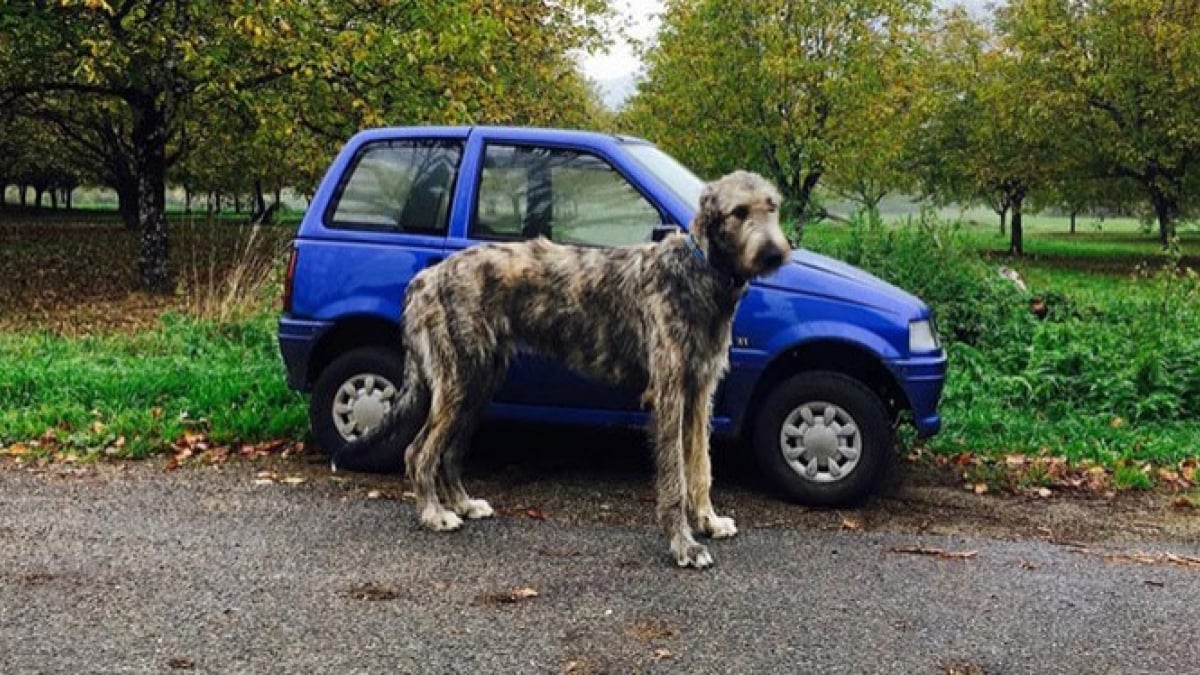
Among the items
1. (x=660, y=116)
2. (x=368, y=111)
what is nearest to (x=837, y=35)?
(x=660, y=116)

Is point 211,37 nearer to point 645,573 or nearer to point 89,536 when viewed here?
point 89,536

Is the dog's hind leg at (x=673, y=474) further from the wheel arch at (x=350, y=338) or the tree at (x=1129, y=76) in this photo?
the tree at (x=1129, y=76)

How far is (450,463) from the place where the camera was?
20.2 feet

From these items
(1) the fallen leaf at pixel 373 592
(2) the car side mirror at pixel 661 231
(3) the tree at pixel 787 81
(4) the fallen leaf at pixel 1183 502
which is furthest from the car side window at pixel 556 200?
(3) the tree at pixel 787 81

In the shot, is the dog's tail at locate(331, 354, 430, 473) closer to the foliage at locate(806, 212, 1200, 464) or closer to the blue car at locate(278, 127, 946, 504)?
the blue car at locate(278, 127, 946, 504)

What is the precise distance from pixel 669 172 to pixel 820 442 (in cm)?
193

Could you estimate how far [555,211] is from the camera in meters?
6.68

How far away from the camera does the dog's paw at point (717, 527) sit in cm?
574

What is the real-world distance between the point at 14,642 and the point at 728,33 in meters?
26.0

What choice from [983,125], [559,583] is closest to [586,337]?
[559,583]

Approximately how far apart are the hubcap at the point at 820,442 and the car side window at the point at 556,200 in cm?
144

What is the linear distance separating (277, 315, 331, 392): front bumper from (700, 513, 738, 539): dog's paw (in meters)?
2.69

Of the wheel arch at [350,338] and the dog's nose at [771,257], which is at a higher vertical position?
the dog's nose at [771,257]

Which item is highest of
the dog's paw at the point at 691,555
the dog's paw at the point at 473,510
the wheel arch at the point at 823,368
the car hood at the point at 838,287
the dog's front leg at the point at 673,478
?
the car hood at the point at 838,287
